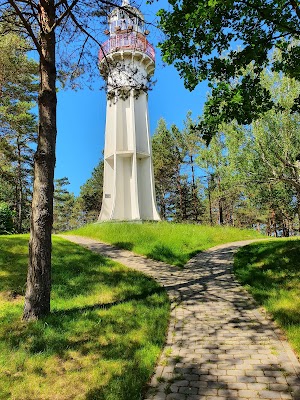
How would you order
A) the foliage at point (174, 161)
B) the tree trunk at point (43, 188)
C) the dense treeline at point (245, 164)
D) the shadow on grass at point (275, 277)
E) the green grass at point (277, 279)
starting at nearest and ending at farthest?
the green grass at point (277, 279), the tree trunk at point (43, 188), the shadow on grass at point (275, 277), the dense treeline at point (245, 164), the foliage at point (174, 161)

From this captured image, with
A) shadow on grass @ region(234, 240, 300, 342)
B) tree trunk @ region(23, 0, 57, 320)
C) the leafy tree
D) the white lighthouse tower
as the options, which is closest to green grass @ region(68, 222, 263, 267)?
the white lighthouse tower

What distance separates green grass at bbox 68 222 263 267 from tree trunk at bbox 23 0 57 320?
713 cm

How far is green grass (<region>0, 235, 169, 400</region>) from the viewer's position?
14.9 ft

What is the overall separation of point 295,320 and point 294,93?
17.4m

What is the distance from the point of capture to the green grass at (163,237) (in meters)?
15.0

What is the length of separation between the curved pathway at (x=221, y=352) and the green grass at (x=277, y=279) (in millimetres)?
245

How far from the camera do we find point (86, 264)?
452 inches

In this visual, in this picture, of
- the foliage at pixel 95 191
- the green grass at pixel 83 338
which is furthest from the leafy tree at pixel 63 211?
the green grass at pixel 83 338

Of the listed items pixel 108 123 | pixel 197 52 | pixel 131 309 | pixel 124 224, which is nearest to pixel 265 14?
pixel 197 52

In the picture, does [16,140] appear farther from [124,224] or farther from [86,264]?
[86,264]

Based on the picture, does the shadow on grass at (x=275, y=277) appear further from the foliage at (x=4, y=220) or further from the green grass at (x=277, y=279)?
the foliage at (x=4, y=220)

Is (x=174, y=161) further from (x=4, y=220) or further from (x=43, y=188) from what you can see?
(x=43, y=188)

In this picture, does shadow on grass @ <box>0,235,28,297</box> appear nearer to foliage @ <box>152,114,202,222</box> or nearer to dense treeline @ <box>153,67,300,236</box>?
dense treeline @ <box>153,67,300,236</box>

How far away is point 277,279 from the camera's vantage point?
9.23 metres
